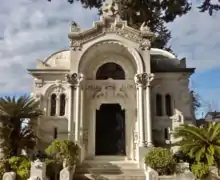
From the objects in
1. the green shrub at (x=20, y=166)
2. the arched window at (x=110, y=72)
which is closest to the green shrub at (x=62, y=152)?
the green shrub at (x=20, y=166)

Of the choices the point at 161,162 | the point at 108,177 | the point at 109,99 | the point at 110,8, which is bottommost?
the point at 108,177

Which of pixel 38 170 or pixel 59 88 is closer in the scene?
pixel 38 170

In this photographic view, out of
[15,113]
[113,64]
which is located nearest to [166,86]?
[113,64]

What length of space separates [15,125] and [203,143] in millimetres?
8918

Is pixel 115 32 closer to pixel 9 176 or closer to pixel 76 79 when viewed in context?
pixel 76 79

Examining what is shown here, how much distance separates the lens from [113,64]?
17938mm

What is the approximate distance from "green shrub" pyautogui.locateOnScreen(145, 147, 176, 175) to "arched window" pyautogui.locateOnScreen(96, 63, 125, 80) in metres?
5.68

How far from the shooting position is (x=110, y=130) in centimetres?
1716

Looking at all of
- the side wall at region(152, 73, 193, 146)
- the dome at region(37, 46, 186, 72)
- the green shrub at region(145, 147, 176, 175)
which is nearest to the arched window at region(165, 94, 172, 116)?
the side wall at region(152, 73, 193, 146)

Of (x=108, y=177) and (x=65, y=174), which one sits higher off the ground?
(x=65, y=174)

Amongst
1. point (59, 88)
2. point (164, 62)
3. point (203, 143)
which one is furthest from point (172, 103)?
point (59, 88)

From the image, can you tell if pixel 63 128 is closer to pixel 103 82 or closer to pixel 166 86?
pixel 103 82

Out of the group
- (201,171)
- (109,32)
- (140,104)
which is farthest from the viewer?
(109,32)

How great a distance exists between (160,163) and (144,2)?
8.63 m
